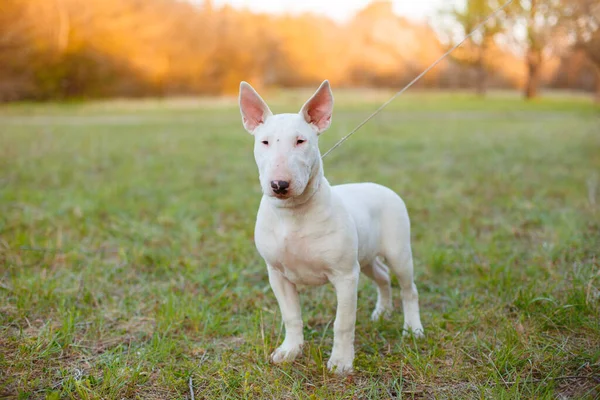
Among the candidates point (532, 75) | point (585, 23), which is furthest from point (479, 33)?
point (585, 23)

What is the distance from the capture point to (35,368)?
2.91 m

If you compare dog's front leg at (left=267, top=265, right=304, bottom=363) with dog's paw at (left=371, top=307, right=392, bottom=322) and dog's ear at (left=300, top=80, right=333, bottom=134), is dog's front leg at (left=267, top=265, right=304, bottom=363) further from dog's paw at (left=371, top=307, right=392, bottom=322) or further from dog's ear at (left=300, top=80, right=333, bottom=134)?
dog's ear at (left=300, top=80, right=333, bottom=134)

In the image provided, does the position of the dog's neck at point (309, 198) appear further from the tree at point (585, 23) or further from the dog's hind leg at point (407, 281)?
the tree at point (585, 23)

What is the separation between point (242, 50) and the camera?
119 feet

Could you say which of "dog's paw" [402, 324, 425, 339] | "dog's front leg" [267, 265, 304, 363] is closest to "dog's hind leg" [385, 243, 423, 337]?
"dog's paw" [402, 324, 425, 339]

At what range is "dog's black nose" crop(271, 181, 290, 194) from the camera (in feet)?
8.37

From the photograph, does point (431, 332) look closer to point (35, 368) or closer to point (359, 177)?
point (35, 368)

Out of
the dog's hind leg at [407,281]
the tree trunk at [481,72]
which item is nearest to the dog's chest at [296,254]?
the dog's hind leg at [407,281]

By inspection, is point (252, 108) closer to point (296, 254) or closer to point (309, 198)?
point (309, 198)

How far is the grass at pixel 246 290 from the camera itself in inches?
113

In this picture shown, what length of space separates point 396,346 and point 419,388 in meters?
0.47

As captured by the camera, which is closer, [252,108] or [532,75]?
[252,108]

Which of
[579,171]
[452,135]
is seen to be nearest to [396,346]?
[579,171]

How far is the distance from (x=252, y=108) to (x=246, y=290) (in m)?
1.65
